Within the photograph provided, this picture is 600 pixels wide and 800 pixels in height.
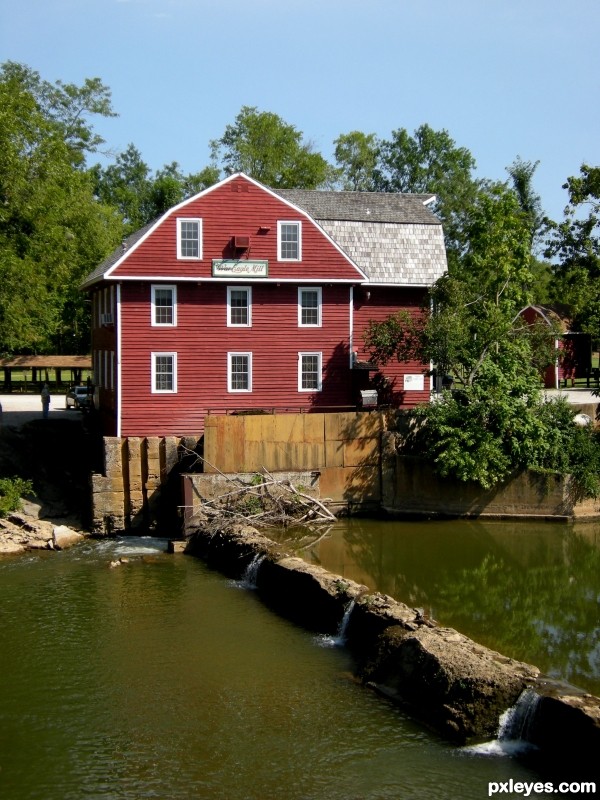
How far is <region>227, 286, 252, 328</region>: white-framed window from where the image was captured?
29344 mm

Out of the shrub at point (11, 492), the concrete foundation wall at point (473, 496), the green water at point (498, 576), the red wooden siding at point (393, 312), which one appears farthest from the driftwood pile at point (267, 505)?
the red wooden siding at point (393, 312)

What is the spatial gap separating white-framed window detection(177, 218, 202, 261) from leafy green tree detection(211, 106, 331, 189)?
109 feet

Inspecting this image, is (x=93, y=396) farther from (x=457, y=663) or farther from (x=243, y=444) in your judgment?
(x=457, y=663)

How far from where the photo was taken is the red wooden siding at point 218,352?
93.1 ft

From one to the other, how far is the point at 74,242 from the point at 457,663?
115ft

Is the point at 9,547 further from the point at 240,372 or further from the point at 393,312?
the point at 393,312

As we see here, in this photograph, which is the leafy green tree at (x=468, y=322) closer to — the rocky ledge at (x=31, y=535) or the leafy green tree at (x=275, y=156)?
the rocky ledge at (x=31, y=535)

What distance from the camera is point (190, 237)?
94.0ft

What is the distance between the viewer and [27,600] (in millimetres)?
19828

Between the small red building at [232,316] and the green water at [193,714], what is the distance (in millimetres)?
9735

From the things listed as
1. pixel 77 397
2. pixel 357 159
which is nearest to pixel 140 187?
pixel 357 159

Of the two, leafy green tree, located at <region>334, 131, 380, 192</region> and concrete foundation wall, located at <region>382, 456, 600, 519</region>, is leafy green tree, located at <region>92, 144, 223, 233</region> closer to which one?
leafy green tree, located at <region>334, 131, 380, 192</region>

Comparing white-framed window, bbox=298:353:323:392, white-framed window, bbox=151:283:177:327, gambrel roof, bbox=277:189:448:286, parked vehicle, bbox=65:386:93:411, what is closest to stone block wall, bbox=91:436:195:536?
white-framed window, bbox=151:283:177:327

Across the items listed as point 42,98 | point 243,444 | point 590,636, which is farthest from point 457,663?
point 42,98
